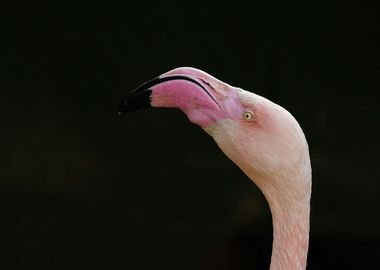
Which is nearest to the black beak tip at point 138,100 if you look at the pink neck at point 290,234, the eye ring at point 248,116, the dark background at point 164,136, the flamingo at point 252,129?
the flamingo at point 252,129

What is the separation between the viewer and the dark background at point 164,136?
9.27 ft

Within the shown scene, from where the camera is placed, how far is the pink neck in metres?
1.52

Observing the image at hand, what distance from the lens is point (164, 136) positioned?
3.01 meters

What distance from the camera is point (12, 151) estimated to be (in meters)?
3.05

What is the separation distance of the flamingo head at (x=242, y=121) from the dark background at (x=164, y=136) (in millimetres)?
1392

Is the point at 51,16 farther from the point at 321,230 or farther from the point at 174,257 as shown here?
the point at 321,230

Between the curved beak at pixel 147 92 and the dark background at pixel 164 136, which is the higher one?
the curved beak at pixel 147 92

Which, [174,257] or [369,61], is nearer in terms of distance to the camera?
[369,61]

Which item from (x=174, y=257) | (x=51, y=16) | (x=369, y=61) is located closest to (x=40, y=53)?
(x=51, y=16)

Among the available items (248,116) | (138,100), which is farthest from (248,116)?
(138,100)

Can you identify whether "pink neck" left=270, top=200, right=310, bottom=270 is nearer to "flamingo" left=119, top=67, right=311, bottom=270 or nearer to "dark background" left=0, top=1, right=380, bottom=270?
"flamingo" left=119, top=67, right=311, bottom=270

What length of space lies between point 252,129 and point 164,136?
156 cm

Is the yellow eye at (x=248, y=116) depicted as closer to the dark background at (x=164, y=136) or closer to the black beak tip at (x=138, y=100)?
the black beak tip at (x=138, y=100)

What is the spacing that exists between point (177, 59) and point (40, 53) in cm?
62
